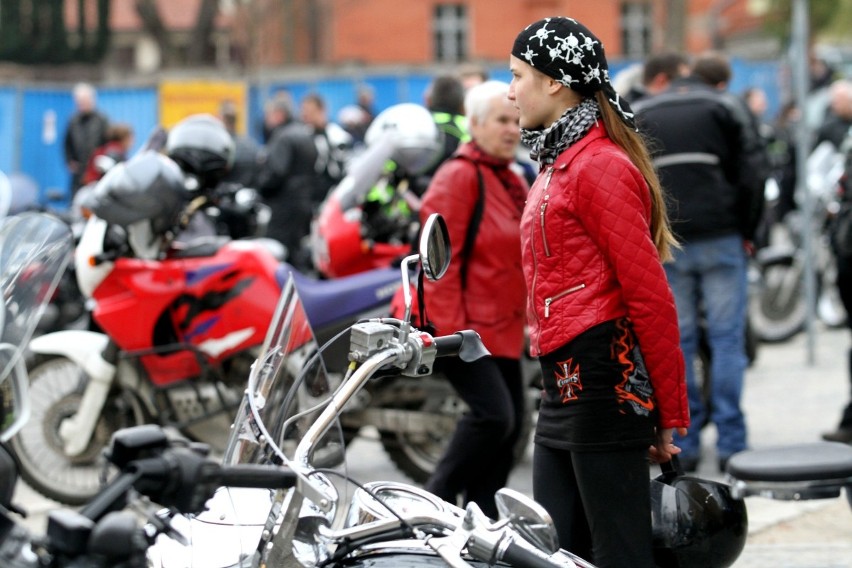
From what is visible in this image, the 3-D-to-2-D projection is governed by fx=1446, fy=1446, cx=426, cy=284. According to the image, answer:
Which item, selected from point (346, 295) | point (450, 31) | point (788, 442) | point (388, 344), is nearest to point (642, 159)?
point (388, 344)

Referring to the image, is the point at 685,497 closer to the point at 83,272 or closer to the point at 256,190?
the point at 83,272

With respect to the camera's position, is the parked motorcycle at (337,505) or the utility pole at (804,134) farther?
the utility pole at (804,134)

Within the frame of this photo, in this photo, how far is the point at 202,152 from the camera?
754 centimetres

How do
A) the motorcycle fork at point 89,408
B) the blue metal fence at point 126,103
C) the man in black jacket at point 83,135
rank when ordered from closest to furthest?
the motorcycle fork at point 89,408 → the man in black jacket at point 83,135 → the blue metal fence at point 126,103

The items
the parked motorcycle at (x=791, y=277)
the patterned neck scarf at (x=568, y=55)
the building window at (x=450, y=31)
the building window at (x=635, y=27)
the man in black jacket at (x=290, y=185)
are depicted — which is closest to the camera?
the patterned neck scarf at (x=568, y=55)

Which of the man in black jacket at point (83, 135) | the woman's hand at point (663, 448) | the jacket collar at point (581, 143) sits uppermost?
the jacket collar at point (581, 143)

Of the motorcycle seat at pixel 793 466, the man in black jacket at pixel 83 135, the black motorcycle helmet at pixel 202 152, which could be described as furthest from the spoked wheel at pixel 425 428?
the man in black jacket at pixel 83 135

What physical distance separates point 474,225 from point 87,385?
2.33m

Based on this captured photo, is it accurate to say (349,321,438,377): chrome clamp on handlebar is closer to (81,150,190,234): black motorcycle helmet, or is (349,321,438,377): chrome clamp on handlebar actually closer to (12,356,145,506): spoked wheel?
(81,150,190,234): black motorcycle helmet

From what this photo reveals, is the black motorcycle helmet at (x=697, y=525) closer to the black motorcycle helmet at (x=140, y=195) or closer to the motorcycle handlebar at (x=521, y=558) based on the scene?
the motorcycle handlebar at (x=521, y=558)

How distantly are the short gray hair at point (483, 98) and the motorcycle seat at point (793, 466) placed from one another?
96.7 inches

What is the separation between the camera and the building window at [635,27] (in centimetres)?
4841

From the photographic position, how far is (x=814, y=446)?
3502mm

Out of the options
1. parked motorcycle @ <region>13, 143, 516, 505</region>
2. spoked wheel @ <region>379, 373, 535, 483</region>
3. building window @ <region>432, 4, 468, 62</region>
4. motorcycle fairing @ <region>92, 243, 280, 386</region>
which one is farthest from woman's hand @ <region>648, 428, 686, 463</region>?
building window @ <region>432, 4, 468, 62</region>
